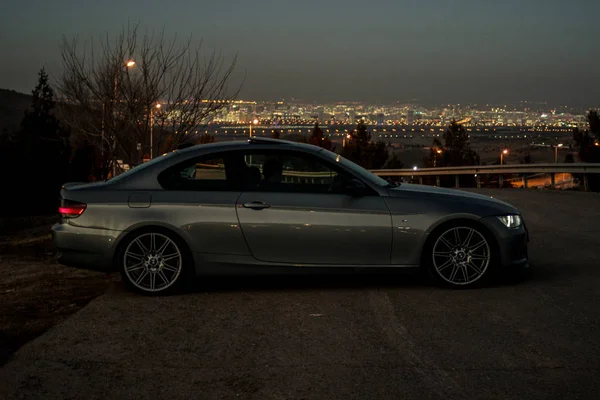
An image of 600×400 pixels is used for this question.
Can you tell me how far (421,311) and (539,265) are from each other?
10.2 feet

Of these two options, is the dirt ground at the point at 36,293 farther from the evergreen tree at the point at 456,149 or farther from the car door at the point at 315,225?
the evergreen tree at the point at 456,149

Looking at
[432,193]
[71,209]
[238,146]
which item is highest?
[238,146]

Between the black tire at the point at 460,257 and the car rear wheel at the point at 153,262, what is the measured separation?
233 centimetres

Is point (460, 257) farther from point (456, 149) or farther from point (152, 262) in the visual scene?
point (456, 149)

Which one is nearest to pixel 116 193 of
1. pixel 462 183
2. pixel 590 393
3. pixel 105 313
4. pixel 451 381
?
pixel 105 313

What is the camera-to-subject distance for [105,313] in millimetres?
6738

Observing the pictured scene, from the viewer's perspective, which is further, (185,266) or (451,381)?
(185,266)

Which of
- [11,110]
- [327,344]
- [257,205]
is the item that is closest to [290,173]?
[257,205]

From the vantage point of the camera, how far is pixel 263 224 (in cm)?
739

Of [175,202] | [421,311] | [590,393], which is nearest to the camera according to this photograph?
[590,393]

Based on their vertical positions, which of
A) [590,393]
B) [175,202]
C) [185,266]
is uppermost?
[175,202]

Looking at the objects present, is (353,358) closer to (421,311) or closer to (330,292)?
(421,311)

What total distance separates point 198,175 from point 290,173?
0.88 meters

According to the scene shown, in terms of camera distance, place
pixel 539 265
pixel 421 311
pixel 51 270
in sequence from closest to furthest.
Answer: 1. pixel 421 311
2. pixel 539 265
3. pixel 51 270
